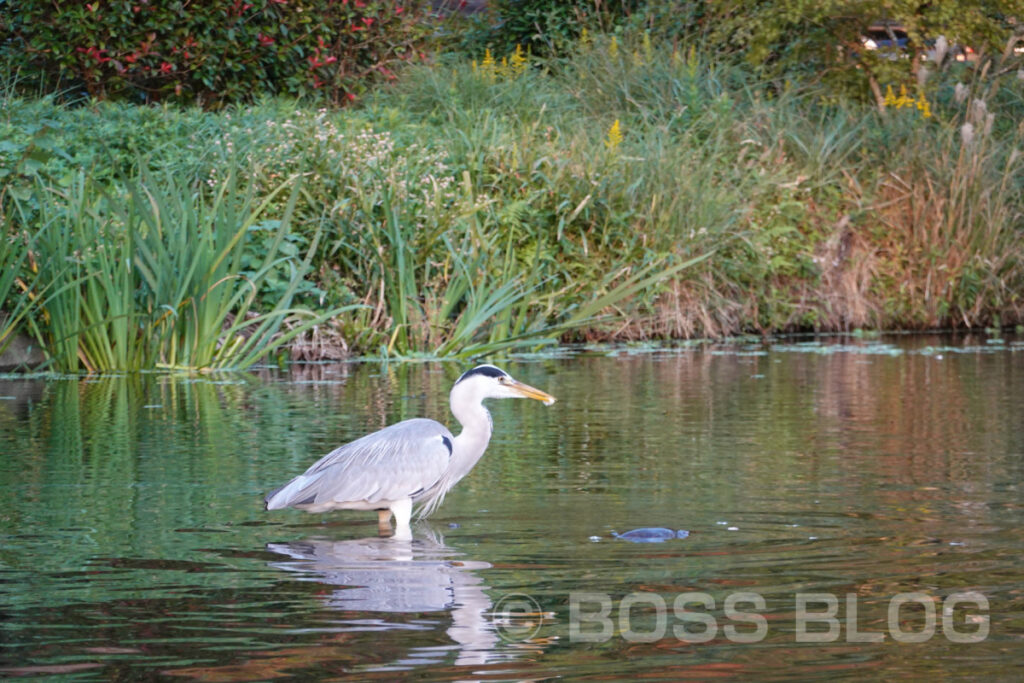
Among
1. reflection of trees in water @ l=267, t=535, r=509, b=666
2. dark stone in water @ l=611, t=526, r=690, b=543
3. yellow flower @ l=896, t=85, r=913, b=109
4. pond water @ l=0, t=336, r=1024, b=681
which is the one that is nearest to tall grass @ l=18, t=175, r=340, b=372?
pond water @ l=0, t=336, r=1024, b=681

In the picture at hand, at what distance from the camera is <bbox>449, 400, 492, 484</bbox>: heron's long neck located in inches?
253

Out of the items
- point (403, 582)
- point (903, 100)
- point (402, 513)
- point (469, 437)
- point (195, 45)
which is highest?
point (195, 45)

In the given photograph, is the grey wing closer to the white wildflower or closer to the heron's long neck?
the heron's long neck

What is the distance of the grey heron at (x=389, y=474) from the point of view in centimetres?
618

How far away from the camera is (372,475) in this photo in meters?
6.19

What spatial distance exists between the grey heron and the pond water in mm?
122

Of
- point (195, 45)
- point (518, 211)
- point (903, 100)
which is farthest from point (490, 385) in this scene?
point (903, 100)

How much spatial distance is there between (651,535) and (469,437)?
0.91m

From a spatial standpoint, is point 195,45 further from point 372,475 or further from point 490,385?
point 372,475

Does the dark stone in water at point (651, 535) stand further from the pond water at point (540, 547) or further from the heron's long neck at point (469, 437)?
the heron's long neck at point (469, 437)

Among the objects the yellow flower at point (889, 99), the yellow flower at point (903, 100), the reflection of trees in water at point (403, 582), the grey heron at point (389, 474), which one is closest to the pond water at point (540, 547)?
the reflection of trees in water at point (403, 582)

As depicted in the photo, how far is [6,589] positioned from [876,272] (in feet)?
44.4

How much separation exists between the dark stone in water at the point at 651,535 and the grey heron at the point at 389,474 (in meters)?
0.72

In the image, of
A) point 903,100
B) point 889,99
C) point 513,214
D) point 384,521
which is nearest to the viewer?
point 384,521
